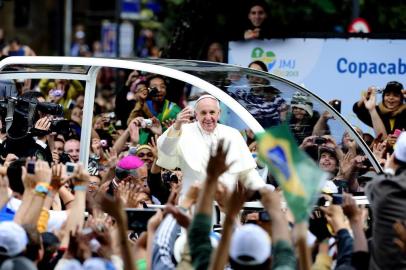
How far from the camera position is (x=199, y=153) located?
10375 millimetres

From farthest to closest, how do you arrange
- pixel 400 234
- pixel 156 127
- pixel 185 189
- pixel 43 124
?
pixel 156 127, pixel 43 124, pixel 185 189, pixel 400 234

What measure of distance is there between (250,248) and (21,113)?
474 centimetres

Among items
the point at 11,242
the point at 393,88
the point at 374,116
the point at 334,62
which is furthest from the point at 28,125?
the point at 11,242

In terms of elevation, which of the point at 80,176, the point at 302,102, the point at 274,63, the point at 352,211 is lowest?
the point at 352,211

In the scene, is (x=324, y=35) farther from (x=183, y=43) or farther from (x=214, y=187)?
(x=214, y=187)

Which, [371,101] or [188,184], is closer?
[188,184]

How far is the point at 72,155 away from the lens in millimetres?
11602

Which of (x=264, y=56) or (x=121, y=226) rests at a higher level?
(x=264, y=56)

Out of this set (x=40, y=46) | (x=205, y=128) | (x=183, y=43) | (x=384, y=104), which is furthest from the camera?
(x=40, y=46)

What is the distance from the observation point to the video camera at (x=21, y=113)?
36.9 ft

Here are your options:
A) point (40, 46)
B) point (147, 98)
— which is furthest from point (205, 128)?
point (40, 46)

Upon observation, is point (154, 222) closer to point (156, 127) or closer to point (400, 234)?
point (400, 234)

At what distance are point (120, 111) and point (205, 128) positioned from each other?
10.6ft

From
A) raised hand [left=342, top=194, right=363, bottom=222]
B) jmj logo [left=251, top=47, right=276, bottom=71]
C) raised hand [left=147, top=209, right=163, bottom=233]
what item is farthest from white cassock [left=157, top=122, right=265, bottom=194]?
jmj logo [left=251, top=47, right=276, bottom=71]
